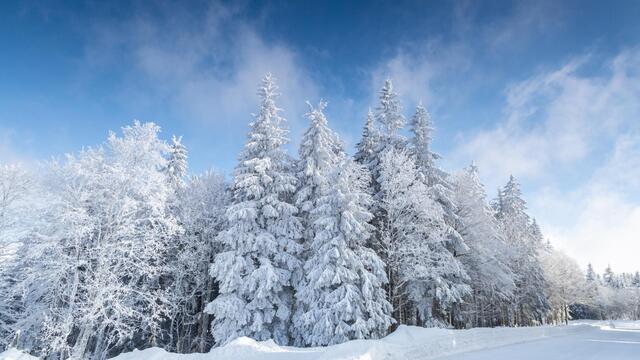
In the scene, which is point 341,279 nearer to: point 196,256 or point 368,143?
point 196,256

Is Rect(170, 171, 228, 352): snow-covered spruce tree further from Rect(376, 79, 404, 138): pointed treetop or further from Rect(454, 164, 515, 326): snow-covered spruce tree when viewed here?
Rect(454, 164, 515, 326): snow-covered spruce tree

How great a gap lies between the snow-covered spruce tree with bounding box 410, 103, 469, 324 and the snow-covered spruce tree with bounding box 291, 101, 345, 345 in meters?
6.40

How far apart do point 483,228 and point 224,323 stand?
1938 cm

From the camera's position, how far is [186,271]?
25000 mm

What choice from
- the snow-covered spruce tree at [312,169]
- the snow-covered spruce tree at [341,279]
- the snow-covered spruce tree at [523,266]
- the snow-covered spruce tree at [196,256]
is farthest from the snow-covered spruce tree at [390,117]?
the snow-covered spruce tree at [523,266]

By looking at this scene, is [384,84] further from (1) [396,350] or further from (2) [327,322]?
(1) [396,350]

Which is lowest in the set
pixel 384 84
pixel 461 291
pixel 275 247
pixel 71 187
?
pixel 461 291

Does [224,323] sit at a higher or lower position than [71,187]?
lower

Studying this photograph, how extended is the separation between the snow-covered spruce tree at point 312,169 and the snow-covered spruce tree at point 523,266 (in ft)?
70.1

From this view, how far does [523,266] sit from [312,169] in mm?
27800

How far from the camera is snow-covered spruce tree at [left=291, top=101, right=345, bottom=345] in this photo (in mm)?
22909

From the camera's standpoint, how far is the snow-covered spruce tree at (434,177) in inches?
1005

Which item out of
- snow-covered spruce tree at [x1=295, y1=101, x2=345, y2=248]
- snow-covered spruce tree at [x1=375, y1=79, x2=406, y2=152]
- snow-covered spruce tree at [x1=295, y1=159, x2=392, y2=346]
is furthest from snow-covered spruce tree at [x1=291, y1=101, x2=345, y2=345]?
snow-covered spruce tree at [x1=375, y1=79, x2=406, y2=152]

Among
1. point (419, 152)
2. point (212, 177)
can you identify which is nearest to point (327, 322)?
point (419, 152)
